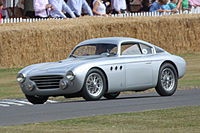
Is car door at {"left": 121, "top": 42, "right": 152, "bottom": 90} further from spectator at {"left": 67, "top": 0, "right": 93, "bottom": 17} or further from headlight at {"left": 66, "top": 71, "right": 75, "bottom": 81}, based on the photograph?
spectator at {"left": 67, "top": 0, "right": 93, "bottom": 17}

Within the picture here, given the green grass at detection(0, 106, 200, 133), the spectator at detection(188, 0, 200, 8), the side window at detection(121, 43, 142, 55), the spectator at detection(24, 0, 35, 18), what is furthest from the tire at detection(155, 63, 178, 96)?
the spectator at detection(188, 0, 200, 8)

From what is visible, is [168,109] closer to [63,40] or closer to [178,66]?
[178,66]

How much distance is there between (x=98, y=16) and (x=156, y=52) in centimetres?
1197

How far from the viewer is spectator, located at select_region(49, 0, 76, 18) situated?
25266mm

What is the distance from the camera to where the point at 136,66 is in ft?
49.0

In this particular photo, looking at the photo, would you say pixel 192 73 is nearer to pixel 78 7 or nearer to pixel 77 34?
pixel 77 34

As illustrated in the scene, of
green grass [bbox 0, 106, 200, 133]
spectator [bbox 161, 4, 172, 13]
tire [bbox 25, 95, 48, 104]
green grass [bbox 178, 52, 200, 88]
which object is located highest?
spectator [bbox 161, 4, 172, 13]

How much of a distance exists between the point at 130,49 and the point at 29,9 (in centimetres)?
1073

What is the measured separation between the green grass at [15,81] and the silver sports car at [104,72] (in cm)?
202

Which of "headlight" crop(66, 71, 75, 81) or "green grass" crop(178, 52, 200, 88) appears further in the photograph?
"green grass" crop(178, 52, 200, 88)

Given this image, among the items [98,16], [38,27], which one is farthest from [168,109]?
[98,16]

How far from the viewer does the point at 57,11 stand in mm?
26062

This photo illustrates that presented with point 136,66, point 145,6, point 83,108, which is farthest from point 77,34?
point 83,108

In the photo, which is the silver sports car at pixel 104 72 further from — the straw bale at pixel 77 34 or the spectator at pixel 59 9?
the spectator at pixel 59 9
